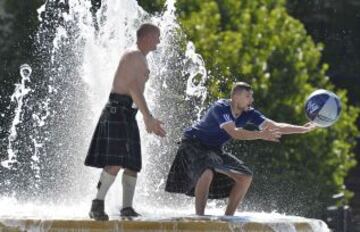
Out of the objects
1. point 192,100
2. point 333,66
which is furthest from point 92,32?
point 333,66

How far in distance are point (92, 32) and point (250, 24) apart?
960 centimetres

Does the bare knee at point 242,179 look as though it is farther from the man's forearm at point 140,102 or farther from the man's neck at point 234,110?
the man's forearm at point 140,102

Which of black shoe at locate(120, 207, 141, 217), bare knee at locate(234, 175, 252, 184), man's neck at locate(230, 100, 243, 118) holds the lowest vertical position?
black shoe at locate(120, 207, 141, 217)

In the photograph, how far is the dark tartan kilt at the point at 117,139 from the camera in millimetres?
8375

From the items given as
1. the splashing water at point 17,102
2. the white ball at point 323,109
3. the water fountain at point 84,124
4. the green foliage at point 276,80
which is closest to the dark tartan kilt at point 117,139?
the water fountain at point 84,124

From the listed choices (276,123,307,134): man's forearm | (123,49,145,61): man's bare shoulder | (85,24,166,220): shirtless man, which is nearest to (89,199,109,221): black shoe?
(85,24,166,220): shirtless man

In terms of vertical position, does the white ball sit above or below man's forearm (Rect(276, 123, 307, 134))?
above

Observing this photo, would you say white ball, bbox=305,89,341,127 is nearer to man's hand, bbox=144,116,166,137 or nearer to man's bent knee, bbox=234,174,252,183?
man's bent knee, bbox=234,174,252,183

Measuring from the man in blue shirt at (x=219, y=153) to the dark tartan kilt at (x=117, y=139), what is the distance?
635 millimetres

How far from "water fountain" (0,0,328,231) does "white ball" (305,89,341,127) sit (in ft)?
2.62

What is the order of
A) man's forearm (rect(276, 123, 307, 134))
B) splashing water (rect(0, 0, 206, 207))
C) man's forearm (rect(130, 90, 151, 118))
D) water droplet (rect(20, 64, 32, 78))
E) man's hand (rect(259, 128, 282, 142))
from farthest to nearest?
water droplet (rect(20, 64, 32, 78)), splashing water (rect(0, 0, 206, 207)), man's forearm (rect(276, 123, 307, 134)), man's hand (rect(259, 128, 282, 142)), man's forearm (rect(130, 90, 151, 118))

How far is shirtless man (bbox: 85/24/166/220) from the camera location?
837cm

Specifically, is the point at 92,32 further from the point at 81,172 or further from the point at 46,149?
the point at 46,149

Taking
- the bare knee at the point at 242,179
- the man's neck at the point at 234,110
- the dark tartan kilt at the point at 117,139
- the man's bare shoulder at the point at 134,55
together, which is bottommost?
the bare knee at the point at 242,179
